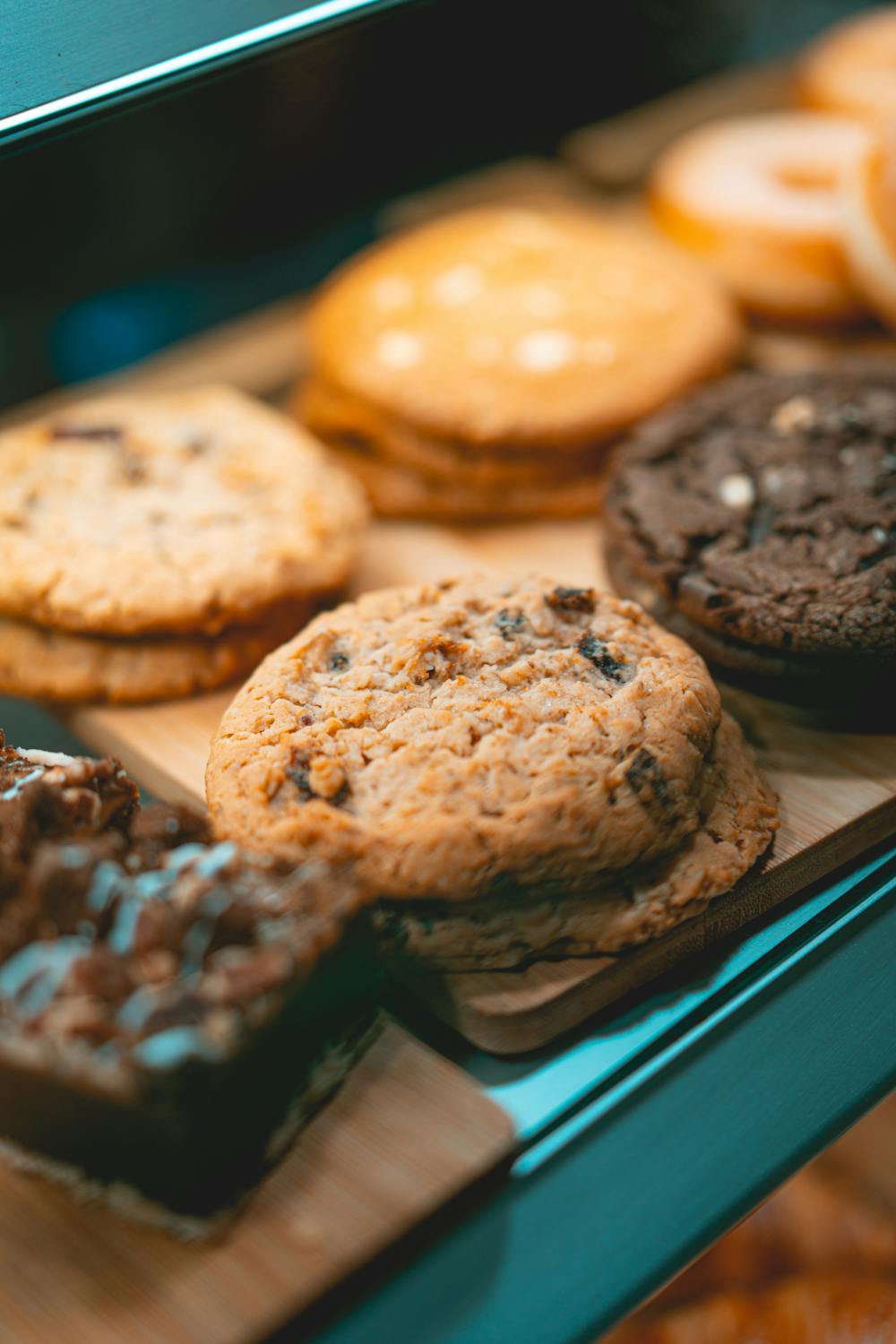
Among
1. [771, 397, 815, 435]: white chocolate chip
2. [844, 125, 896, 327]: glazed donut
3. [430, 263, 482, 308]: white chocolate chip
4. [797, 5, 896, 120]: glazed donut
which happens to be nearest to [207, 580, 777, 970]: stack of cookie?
[771, 397, 815, 435]: white chocolate chip

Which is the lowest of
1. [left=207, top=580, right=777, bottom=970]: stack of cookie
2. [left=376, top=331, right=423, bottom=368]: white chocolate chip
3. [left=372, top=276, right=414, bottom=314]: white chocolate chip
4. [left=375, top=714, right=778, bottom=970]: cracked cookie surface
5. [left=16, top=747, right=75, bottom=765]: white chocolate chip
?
[left=375, top=714, right=778, bottom=970]: cracked cookie surface

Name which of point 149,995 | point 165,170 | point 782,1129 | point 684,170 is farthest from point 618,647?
point 684,170

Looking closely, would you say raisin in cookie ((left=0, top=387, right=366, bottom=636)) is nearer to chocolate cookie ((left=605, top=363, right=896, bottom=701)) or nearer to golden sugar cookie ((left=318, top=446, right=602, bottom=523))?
golden sugar cookie ((left=318, top=446, right=602, bottom=523))

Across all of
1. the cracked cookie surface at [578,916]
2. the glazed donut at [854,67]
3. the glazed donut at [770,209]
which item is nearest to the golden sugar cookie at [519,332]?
the glazed donut at [770,209]

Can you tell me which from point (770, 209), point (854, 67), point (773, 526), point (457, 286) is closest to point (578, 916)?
point (773, 526)

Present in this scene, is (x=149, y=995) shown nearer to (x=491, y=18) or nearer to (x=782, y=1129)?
(x=782, y=1129)
